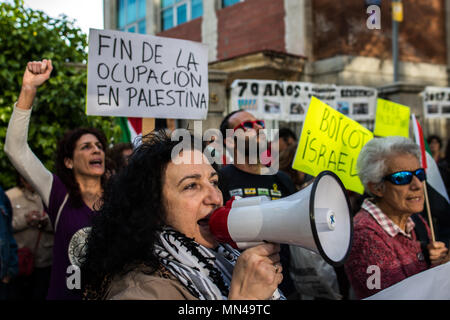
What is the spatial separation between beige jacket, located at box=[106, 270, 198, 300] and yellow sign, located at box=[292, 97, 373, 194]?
1488 mm

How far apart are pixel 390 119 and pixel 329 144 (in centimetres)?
93

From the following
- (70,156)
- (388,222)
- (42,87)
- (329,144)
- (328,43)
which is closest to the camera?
(388,222)

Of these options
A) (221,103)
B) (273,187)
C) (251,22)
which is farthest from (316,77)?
(273,187)

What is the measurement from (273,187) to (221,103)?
308cm

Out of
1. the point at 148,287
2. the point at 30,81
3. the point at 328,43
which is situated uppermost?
Result: the point at 328,43

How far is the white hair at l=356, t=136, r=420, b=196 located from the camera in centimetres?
229

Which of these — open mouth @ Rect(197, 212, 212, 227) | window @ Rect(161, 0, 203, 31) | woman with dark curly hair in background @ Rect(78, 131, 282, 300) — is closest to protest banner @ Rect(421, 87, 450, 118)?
woman with dark curly hair in background @ Rect(78, 131, 282, 300)

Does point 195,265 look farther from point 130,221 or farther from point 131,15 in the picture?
point 131,15

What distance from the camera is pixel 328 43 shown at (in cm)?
1077

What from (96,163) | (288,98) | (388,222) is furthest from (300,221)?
(288,98)

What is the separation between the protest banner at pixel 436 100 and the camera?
8172 millimetres

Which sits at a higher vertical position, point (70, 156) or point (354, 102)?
point (354, 102)

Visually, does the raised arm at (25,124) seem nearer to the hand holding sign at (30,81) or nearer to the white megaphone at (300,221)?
the hand holding sign at (30,81)

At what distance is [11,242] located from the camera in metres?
3.21
